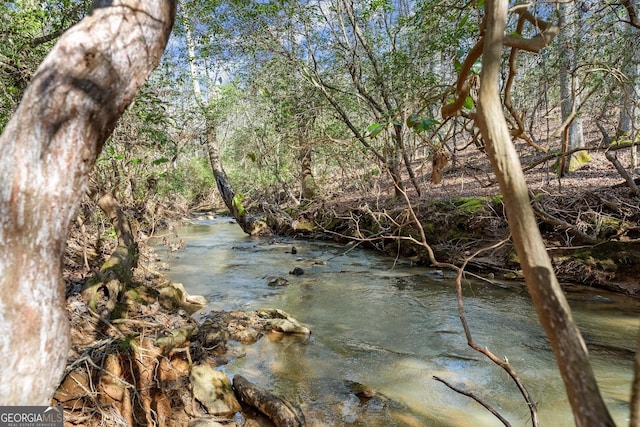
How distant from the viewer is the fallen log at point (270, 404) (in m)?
3.53

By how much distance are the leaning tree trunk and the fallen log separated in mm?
2647

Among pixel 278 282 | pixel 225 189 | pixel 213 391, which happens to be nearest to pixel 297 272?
pixel 278 282

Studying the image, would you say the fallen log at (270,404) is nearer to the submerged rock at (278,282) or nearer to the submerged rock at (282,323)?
the submerged rock at (282,323)

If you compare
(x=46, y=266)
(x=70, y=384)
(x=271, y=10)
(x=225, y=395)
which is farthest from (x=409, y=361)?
(x=271, y=10)

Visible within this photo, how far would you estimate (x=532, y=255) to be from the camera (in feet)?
3.50

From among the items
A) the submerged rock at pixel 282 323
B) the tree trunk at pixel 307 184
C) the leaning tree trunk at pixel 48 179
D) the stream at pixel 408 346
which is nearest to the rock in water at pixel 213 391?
the stream at pixel 408 346

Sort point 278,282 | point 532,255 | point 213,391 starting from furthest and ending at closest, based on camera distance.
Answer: point 278,282 < point 213,391 < point 532,255

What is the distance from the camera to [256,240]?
45.8 ft

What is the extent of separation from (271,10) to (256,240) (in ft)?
24.4

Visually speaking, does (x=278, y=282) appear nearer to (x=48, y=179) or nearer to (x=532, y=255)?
(x=48, y=179)

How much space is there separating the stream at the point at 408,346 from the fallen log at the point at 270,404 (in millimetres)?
210

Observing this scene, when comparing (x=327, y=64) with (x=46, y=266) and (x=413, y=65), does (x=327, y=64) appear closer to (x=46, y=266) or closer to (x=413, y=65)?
(x=413, y=65)

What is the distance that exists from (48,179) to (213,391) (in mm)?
3179

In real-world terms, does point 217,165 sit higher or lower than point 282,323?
higher
